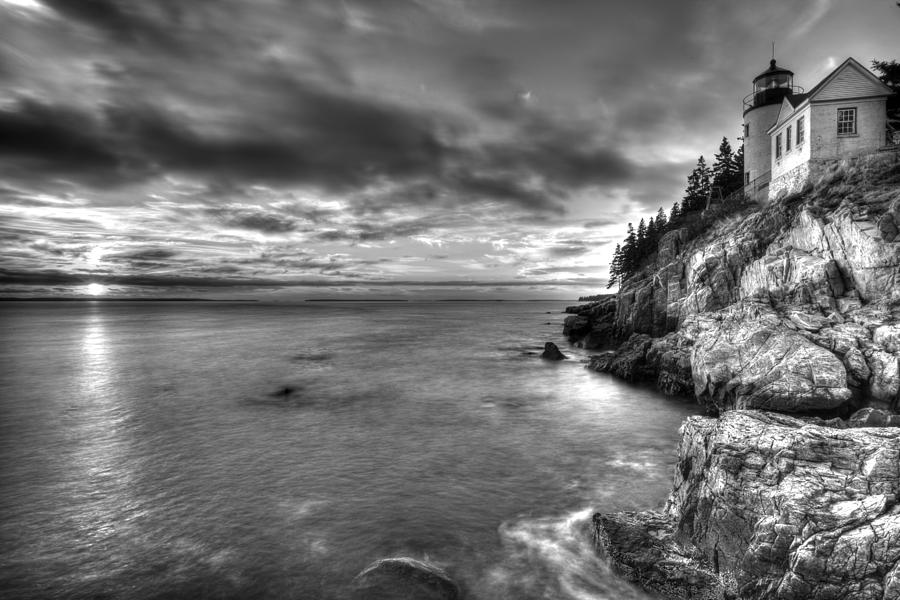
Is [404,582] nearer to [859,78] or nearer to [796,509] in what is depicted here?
[796,509]

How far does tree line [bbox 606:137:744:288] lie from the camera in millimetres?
53938

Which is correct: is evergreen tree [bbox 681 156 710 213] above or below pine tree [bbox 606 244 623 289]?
above

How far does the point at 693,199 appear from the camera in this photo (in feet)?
194

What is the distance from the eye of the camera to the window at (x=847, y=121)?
2864 cm

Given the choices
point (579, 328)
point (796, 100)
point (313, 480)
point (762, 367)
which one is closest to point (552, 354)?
point (579, 328)

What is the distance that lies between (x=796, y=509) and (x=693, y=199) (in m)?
58.8

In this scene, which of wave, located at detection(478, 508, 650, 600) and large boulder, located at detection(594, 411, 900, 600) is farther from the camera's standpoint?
wave, located at detection(478, 508, 650, 600)

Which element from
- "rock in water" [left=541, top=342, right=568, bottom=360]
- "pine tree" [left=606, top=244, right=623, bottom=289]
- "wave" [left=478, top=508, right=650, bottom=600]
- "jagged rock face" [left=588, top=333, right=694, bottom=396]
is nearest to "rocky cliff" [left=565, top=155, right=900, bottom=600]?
"jagged rock face" [left=588, top=333, right=694, bottom=396]

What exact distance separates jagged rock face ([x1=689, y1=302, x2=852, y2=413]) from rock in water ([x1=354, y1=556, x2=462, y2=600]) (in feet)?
49.1

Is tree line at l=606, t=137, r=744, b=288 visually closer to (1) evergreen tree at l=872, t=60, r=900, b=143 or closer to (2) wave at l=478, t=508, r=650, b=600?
(1) evergreen tree at l=872, t=60, r=900, b=143

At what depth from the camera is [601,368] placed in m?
34.3

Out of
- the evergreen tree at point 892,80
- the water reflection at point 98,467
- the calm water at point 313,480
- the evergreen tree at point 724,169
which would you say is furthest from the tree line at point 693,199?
the water reflection at point 98,467

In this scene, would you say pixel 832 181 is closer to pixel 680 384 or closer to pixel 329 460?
pixel 680 384

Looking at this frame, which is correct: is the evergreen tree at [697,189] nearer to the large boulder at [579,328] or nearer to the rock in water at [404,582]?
the large boulder at [579,328]
